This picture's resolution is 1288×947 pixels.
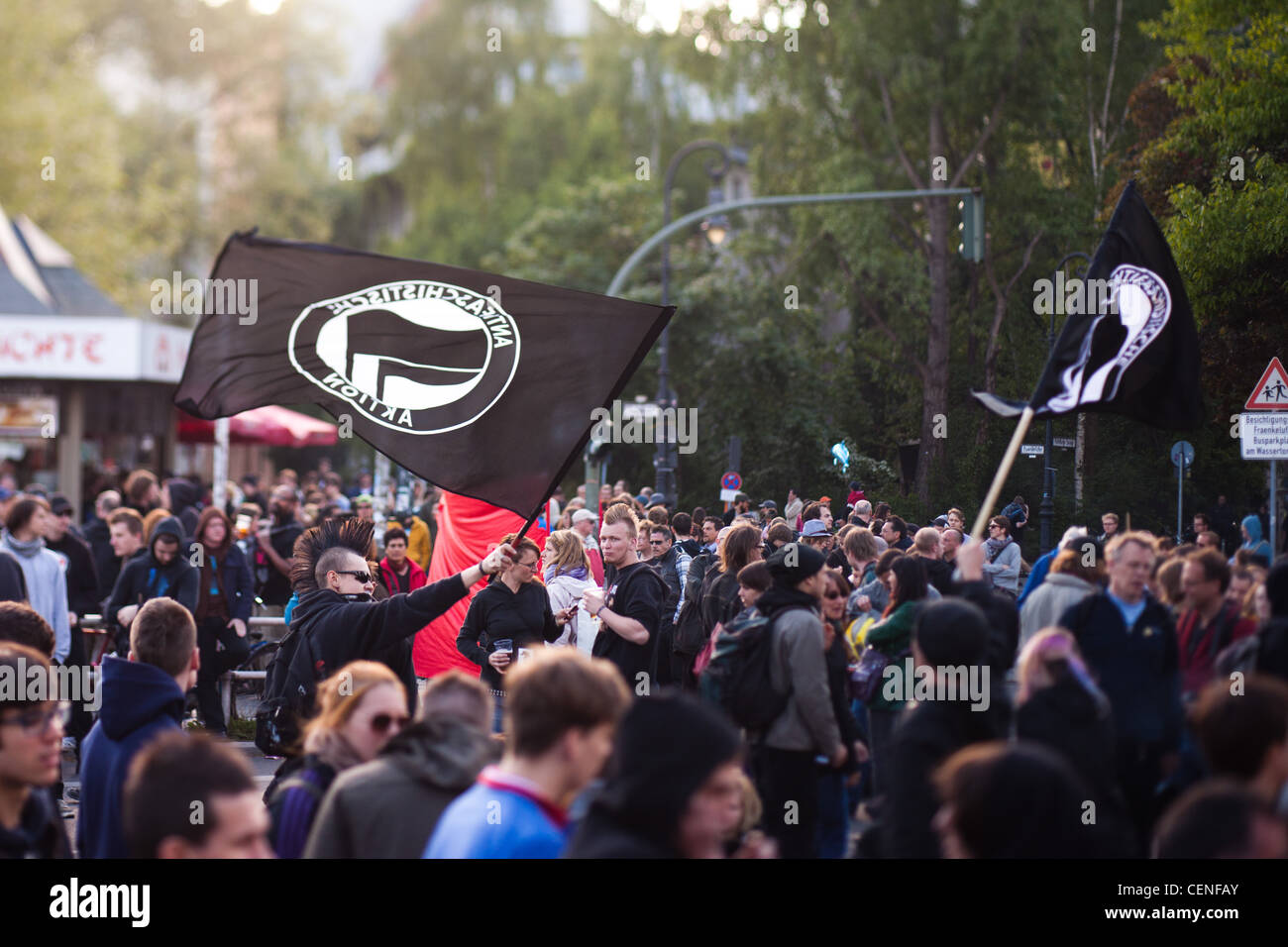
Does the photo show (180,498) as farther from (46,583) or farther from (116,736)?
(116,736)

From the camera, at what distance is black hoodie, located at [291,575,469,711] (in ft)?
21.2

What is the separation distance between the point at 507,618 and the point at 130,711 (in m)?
3.63

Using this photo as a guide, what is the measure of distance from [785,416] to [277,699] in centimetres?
563

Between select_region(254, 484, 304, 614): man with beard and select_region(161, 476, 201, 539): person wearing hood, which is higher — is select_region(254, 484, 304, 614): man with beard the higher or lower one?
the lower one

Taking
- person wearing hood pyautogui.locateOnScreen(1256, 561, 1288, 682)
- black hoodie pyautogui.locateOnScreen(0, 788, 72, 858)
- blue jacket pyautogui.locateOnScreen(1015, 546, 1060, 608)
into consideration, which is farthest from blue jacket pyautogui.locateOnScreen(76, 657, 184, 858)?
blue jacket pyautogui.locateOnScreen(1015, 546, 1060, 608)

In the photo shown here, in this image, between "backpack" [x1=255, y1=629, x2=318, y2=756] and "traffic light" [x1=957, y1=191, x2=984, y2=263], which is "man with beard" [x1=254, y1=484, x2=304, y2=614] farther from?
"backpack" [x1=255, y1=629, x2=318, y2=756]

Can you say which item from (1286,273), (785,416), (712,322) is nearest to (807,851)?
(785,416)

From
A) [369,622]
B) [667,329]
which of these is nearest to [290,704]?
[369,622]

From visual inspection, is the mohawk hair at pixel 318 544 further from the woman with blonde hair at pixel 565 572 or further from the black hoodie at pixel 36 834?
the black hoodie at pixel 36 834

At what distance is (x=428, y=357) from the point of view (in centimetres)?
784

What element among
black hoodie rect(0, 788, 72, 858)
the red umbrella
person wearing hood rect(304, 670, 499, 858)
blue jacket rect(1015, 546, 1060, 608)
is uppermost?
the red umbrella

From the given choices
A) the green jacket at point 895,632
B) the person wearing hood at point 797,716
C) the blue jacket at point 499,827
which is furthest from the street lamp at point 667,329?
the blue jacket at point 499,827

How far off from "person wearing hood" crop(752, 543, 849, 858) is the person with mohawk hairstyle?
1.26 meters
